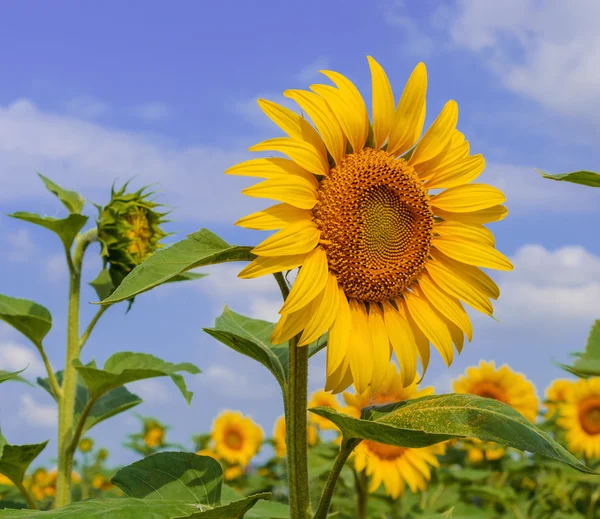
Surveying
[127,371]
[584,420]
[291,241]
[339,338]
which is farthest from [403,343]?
[584,420]

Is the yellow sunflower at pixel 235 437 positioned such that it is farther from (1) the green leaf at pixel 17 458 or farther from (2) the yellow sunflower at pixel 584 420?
(1) the green leaf at pixel 17 458

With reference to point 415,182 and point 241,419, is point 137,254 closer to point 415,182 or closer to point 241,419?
point 415,182

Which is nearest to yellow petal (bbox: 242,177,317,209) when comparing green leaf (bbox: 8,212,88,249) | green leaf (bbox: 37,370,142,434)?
green leaf (bbox: 8,212,88,249)

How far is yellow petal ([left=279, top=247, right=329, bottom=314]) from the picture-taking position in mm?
1811

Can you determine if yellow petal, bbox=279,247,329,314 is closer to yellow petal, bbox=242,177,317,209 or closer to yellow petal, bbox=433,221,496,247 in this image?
yellow petal, bbox=242,177,317,209

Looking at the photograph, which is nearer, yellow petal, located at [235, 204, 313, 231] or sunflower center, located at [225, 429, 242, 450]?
yellow petal, located at [235, 204, 313, 231]

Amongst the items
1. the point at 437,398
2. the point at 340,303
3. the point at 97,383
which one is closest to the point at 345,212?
the point at 340,303

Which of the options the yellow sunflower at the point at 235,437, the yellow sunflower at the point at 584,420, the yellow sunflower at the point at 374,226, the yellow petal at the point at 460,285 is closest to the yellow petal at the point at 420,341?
the yellow sunflower at the point at 374,226

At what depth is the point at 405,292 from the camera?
2164mm

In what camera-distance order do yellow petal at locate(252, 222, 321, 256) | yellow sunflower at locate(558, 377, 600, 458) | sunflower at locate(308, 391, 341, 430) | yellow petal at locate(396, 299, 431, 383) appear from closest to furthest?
yellow petal at locate(252, 222, 321, 256), yellow petal at locate(396, 299, 431, 383), sunflower at locate(308, 391, 341, 430), yellow sunflower at locate(558, 377, 600, 458)

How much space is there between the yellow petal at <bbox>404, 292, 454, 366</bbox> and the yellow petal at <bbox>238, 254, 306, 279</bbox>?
1.44 ft

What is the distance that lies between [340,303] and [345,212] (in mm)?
250

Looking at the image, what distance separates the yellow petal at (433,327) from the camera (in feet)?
6.80

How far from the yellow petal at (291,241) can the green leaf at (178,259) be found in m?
0.07
